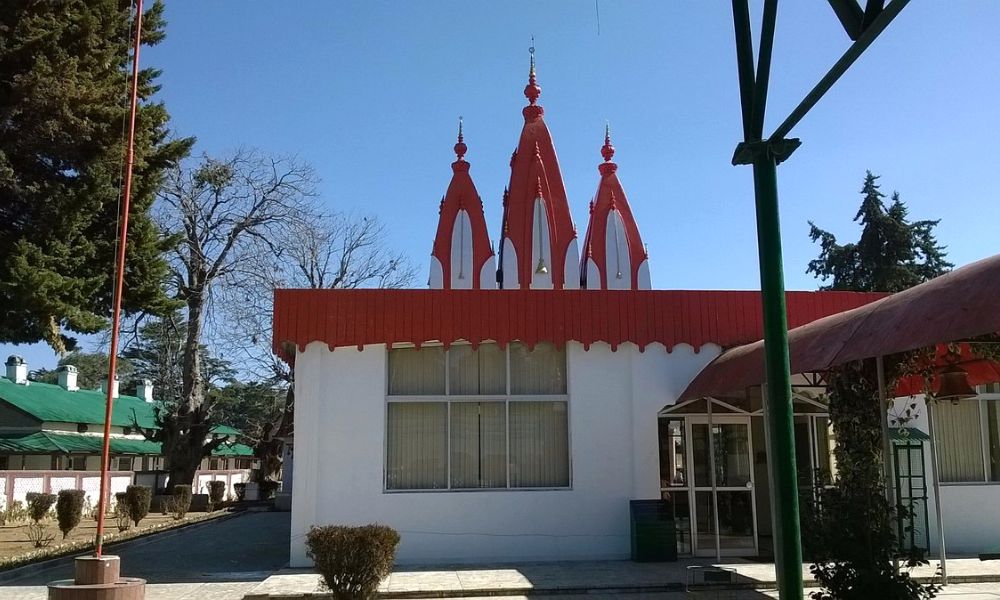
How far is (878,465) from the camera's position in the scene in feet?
29.0

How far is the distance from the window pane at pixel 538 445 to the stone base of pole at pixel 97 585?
598 centimetres

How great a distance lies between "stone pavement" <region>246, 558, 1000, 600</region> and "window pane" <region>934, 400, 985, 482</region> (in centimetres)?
198

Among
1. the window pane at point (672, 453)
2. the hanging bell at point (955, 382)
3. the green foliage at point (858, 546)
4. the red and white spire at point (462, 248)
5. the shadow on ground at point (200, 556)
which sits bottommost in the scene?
the shadow on ground at point (200, 556)

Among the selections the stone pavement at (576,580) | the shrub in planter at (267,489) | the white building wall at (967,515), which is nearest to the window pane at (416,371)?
the stone pavement at (576,580)

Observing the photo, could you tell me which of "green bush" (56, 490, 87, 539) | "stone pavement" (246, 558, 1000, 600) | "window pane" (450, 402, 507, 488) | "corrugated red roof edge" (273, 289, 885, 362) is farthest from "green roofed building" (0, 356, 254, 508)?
"stone pavement" (246, 558, 1000, 600)

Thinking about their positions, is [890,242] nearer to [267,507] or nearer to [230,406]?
[267,507]

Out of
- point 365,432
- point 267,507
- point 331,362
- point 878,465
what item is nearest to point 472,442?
point 365,432

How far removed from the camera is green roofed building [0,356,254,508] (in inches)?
1168

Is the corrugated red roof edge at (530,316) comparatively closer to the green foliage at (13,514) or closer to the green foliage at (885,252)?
the green foliage at (13,514)

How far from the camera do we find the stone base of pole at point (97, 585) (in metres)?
8.83

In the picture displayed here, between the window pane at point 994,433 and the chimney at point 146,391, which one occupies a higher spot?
the chimney at point 146,391

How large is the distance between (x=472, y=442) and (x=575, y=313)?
260cm

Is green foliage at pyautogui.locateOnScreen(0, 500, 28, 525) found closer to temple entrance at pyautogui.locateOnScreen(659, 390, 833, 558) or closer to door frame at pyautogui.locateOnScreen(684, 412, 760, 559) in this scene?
temple entrance at pyautogui.locateOnScreen(659, 390, 833, 558)

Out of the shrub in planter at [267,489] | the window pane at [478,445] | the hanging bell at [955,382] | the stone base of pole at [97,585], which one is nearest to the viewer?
the stone base of pole at [97,585]
